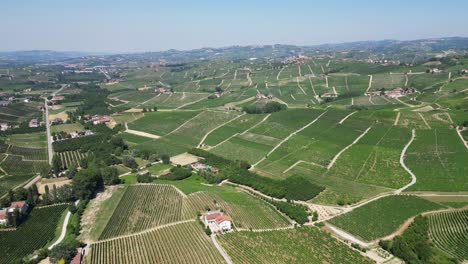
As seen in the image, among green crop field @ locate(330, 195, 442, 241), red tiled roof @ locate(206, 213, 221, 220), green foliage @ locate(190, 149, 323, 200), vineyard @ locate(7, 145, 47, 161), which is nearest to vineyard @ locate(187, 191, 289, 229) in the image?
red tiled roof @ locate(206, 213, 221, 220)

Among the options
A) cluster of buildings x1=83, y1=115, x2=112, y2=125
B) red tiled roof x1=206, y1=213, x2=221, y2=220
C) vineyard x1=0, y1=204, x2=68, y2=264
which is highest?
cluster of buildings x1=83, y1=115, x2=112, y2=125

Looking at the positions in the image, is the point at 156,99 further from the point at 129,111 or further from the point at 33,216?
the point at 33,216

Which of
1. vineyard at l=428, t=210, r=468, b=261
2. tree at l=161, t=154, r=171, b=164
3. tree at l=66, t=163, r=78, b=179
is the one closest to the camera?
vineyard at l=428, t=210, r=468, b=261

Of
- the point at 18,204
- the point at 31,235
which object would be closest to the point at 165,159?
the point at 18,204

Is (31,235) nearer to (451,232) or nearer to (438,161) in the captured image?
(451,232)

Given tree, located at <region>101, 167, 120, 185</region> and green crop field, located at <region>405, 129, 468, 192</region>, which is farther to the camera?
tree, located at <region>101, 167, 120, 185</region>

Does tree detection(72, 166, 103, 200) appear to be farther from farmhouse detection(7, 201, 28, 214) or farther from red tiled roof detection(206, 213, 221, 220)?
red tiled roof detection(206, 213, 221, 220)

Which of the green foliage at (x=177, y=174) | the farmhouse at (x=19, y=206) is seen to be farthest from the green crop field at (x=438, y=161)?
the farmhouse at (x=19, y=206)

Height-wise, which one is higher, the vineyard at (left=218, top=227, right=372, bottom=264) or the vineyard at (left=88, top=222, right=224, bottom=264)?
the vineyard at (left=88, top=222, right=224, bottom=264)
